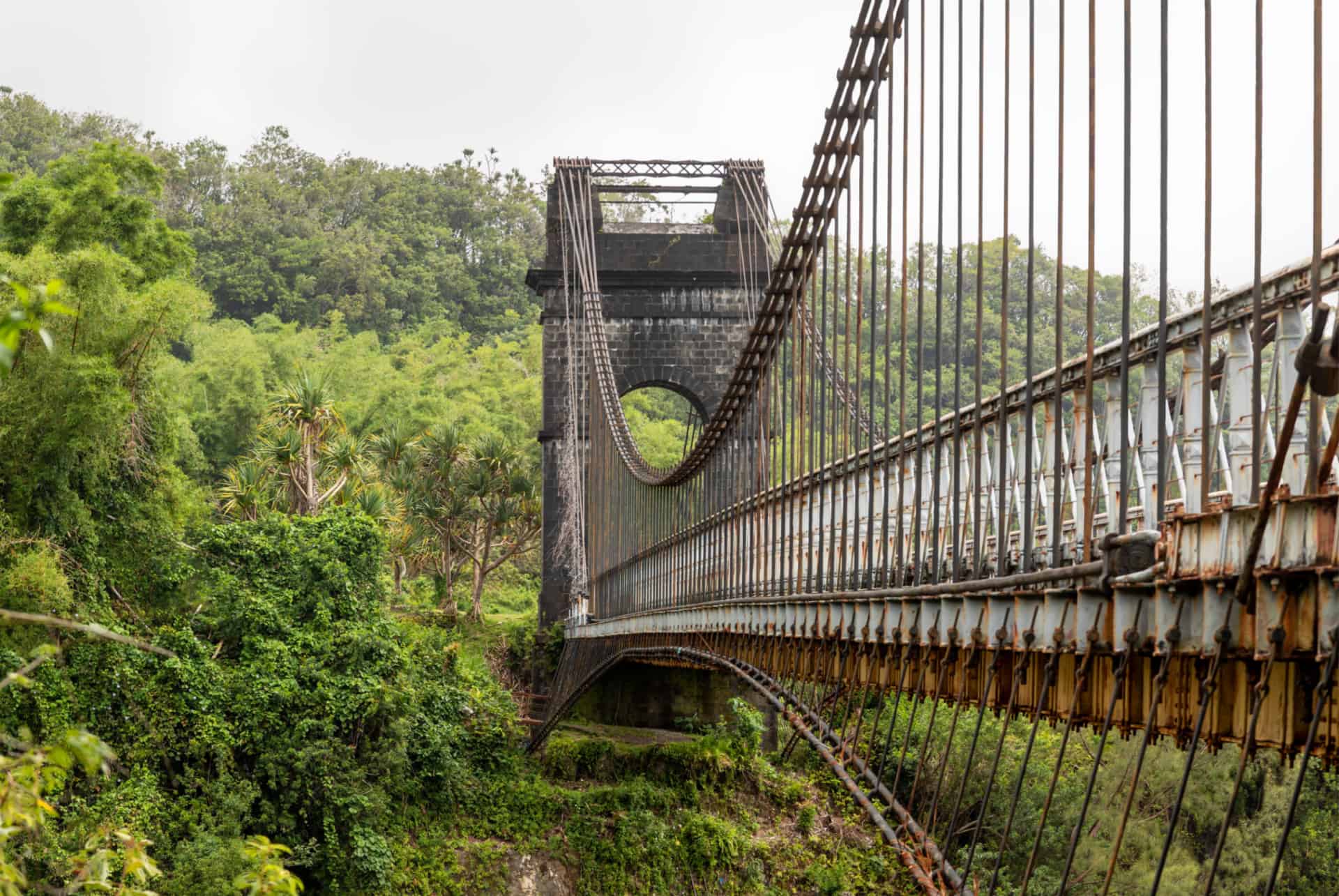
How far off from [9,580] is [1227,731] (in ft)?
49.3

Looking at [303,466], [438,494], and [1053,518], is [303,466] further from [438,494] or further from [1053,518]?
[1053,518]

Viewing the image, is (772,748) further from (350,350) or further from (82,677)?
(350,350)

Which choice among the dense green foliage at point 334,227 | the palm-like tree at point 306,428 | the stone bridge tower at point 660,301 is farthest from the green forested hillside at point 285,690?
the dense green foliage at point 334,227

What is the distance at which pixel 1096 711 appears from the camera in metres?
4.90

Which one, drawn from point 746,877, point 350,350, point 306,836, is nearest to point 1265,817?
point 746,877

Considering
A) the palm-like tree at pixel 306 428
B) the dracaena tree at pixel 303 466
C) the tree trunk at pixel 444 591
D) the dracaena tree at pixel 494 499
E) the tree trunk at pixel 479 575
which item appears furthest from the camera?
the dracaena tree at pixel 494 499

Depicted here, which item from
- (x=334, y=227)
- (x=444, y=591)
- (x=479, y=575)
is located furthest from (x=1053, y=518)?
(x=334, y=227)

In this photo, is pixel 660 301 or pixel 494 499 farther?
pixel 494 499

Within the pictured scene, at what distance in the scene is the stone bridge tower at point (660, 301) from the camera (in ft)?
92.4

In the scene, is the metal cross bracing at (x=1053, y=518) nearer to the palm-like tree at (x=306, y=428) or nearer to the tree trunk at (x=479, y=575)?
the palm-like tree at (x=306, y=428)

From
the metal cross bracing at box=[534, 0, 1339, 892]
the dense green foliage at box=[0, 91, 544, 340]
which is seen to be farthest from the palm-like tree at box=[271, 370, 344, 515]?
the dense green foliage at box=[0, 91, 544, 340]

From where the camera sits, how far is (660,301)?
28.4 m

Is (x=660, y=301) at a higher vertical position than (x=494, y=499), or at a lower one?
higher

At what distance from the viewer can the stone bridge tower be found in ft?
92.4
